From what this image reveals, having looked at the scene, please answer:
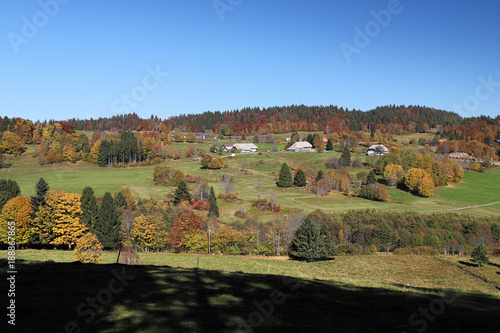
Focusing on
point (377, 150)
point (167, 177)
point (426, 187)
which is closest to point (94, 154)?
point (167, 177)

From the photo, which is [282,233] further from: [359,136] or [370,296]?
[359,136]

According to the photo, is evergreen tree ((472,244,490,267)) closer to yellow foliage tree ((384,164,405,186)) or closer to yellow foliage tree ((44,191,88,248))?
yellow foliage tree ((44,191,88,248))

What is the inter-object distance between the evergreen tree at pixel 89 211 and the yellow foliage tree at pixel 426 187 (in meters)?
87.1

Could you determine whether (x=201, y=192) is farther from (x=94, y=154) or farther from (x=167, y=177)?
(x=94, y=154)

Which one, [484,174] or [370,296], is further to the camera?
[484,174]

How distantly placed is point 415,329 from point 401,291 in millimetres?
6785

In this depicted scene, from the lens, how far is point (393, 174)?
108125 mm

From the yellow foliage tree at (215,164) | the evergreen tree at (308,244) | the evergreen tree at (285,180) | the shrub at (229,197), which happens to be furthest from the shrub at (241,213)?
the yellow foliage tree at (215,164)

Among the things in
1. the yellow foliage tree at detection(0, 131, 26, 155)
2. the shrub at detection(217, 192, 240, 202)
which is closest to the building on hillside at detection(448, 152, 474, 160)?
the shrub at detection(217, 192, 240, 202)

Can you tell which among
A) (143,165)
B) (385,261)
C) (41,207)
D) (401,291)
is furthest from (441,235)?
(143,165)

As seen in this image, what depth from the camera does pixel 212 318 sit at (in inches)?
472

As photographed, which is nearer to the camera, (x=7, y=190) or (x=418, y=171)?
(x=7, y=190)

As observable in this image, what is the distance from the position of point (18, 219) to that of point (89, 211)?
10840mm

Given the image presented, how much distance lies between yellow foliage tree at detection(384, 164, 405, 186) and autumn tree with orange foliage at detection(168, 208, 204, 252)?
70.6 meters
